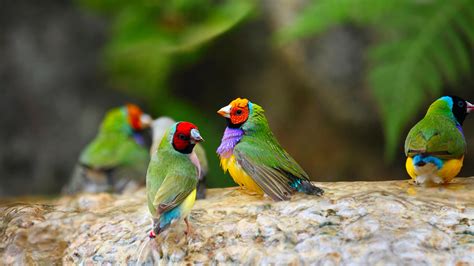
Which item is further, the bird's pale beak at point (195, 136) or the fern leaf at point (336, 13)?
the fern leaf at point (336, 13)

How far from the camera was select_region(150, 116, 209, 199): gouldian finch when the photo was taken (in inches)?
129

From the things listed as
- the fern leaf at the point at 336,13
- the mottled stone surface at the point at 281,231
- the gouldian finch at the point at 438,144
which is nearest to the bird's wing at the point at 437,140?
the gouldian finch at the point at 438,144

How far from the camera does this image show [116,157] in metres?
4.03

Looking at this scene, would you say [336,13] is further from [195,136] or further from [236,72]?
[195,136]

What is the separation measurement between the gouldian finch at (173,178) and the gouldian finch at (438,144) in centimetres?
78

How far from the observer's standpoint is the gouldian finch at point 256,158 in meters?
2.65

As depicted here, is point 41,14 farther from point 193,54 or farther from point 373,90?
point 373,90

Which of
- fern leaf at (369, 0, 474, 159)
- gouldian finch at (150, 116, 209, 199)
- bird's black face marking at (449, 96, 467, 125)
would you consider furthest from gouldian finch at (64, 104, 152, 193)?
bird's black face marking at (449, 96, 467, 125)

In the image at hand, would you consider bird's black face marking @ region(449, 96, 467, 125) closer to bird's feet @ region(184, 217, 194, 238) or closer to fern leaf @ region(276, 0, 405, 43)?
bird's feet @ region(184, 217, 194, 238)

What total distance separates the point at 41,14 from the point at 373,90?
3.28 m

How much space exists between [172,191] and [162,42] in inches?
137

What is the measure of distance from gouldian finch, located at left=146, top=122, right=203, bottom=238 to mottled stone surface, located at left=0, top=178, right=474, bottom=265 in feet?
0.58

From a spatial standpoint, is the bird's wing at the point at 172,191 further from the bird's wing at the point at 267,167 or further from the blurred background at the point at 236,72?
the blurred background at the point at 236,72

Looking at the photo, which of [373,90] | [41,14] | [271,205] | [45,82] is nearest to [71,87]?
[45,82]
